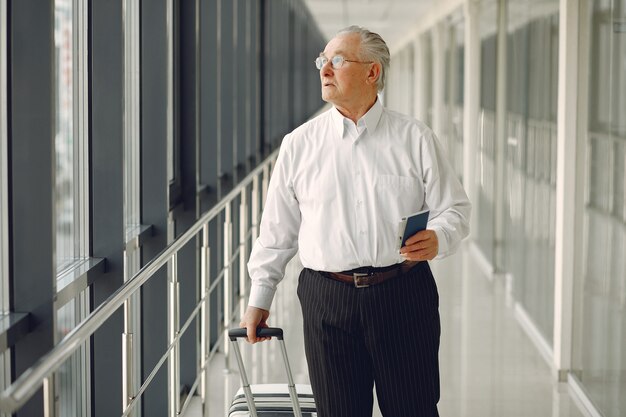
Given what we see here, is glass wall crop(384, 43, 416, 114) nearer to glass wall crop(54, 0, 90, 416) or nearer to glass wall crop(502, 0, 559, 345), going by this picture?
glass wall crop(502, 0, 559, 345)

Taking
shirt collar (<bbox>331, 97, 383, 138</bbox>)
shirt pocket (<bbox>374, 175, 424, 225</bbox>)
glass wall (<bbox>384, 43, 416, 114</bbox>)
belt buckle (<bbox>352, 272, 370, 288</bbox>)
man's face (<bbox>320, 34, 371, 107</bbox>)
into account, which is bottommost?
belt buckle (<bbox>352, 272, 370, 288</bbox>)

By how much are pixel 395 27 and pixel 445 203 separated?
11.6m

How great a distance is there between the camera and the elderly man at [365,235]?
6.26 feet

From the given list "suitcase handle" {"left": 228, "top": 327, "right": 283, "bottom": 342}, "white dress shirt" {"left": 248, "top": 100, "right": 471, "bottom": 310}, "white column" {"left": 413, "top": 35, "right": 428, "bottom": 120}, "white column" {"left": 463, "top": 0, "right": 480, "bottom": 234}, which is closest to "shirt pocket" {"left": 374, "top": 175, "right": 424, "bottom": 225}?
"white dress shirt" {"left": 248, "top": 100, "right": 471, "bottom": 310}

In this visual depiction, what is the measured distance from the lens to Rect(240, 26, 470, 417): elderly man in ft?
6.26

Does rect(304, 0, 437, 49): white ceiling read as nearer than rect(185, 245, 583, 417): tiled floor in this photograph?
No

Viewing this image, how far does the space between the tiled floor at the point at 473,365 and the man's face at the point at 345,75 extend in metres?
1.67

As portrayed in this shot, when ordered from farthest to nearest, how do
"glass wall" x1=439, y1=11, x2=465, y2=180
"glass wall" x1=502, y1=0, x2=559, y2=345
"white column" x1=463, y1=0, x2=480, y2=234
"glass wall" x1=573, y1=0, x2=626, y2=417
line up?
1. "glass wall" x1=439, y1=11, x2=465, y2=180
2. "white column" x1=463, y1=0, x2=480, y2=234
3. "glass wall" x1=502, y1=0, x2=559, y2=345
4. "glass wall" x1=573, y1=0, x2=626, y2=417

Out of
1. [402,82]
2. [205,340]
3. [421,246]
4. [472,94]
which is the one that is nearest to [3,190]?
[421,246]

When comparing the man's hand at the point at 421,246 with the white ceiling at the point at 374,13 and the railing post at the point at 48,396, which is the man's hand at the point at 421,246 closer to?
the railing post at the point at 48,396

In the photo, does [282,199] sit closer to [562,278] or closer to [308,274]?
[308,274]

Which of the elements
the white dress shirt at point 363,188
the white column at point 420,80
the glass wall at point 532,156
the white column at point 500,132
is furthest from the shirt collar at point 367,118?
the white column at point 420,80

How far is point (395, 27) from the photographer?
13250mm

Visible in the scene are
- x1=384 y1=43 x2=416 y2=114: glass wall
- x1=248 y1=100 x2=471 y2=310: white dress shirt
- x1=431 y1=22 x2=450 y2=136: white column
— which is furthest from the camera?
x1=384 y1=43 x2=416 y2=114: glass wall
